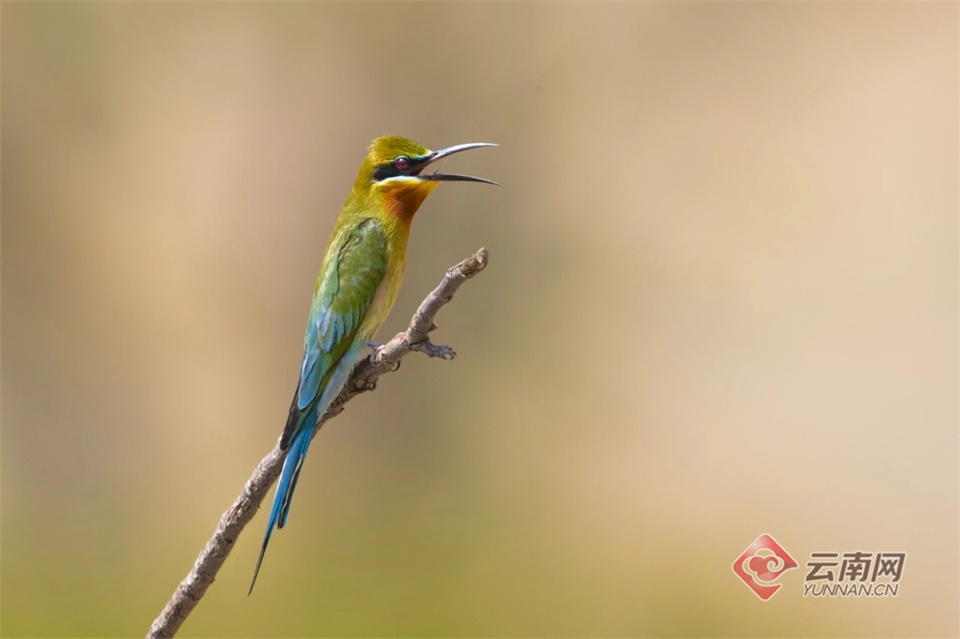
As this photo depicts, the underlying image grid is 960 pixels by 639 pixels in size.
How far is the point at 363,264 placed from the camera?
1.95 meters

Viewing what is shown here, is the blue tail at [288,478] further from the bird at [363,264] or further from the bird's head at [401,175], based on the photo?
the bird's head at [401,175]

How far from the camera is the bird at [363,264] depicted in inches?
72.6

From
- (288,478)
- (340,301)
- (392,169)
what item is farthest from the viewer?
(392,169)

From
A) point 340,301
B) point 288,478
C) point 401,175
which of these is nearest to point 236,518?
point 288,478

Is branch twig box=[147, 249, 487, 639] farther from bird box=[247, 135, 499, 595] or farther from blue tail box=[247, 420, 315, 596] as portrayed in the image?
bird box=[247, 135, 499, 595]

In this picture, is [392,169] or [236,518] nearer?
[236,518]

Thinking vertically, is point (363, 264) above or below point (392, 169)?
below

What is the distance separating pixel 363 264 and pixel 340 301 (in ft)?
0.33

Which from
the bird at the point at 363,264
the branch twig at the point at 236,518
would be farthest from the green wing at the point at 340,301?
the branch twig at the point at 236,518

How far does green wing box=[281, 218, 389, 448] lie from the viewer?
1816 mm

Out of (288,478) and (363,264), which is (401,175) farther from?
(288,478)

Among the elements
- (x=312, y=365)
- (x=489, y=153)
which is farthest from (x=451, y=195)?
(x=312, y=365)

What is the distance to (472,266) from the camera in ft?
4.11

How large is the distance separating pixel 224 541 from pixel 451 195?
2549 millimetres
